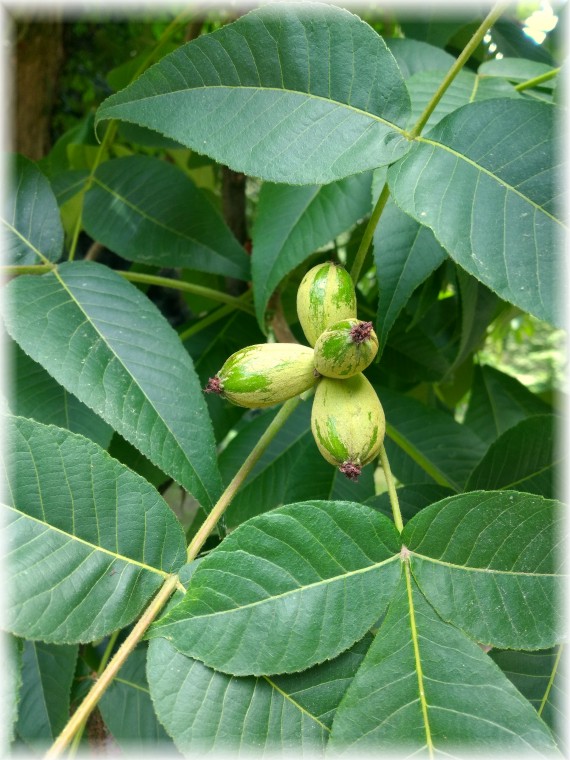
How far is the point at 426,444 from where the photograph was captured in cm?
94

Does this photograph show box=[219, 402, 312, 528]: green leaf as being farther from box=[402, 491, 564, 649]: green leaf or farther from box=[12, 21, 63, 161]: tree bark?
box=[12, 21, 63, 161]: tree bark

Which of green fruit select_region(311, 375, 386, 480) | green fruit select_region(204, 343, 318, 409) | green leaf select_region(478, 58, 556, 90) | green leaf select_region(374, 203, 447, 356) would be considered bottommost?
green fruit select_region(311, 375, 386, 480)

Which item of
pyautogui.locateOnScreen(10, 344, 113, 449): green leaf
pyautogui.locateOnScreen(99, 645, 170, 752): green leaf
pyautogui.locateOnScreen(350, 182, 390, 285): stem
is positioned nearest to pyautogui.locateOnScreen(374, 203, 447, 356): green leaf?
pyautogui.locateOnScreen(350, 182, 390, 285): stem

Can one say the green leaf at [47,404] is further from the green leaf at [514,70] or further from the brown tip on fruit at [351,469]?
the green leaf at [514,70]

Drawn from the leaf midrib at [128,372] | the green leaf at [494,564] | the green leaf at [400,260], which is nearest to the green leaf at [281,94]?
the green leaf at [400,260]

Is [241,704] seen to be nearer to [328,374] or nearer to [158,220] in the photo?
[328,374]

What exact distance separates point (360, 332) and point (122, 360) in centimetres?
27

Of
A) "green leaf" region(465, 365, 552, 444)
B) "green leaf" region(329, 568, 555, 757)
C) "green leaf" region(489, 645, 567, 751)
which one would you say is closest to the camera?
"green leaf" region(329, 568, 555, 757)

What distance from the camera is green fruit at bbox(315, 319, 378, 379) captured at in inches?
22.2

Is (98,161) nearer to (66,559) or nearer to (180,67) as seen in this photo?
(180,67)

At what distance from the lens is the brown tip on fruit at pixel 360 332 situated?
56 centimetres

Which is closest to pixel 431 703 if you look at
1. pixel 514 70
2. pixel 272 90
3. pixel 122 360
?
pixel 122 360

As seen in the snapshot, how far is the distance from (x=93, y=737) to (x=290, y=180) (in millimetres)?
844

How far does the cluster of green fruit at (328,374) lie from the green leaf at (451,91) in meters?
0.24
